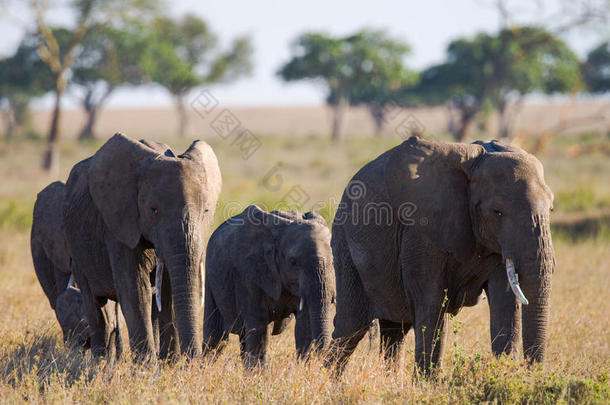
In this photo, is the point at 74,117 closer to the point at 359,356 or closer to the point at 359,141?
the point at 359,141


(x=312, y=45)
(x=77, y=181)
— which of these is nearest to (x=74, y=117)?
(x=312, y=45)

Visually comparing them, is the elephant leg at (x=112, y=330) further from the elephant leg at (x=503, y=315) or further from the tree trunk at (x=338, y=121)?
the tree trunk at (x=338, y=121)

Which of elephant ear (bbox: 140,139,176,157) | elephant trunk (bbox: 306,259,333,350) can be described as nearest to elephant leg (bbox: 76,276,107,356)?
elephant ear (bbox: 140,139,176,157)

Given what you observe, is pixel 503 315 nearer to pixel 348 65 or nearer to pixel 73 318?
pixel 73 318

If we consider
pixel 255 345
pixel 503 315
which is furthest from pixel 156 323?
pixel 503 315

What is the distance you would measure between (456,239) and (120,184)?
8.03 feet

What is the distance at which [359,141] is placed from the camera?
40.8 metres

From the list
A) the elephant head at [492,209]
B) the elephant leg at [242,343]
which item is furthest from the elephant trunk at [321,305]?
the elephant head at [492,209]

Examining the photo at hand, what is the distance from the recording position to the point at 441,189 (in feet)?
18.1

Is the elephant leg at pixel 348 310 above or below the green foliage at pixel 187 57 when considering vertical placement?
below

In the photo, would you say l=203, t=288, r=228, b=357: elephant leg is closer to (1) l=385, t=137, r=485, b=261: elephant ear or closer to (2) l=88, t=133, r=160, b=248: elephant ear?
(2) l=88, t=133, r=160, b=248: elephant ear

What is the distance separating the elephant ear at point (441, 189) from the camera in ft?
18.0

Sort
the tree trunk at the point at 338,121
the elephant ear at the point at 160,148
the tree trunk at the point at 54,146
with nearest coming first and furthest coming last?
1. the elephant ear at the point at 160,148
2. the tree trunk at the point at 54,146
3. the tree trunk at the point at 338,121

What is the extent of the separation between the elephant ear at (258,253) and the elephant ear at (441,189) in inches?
68.9
